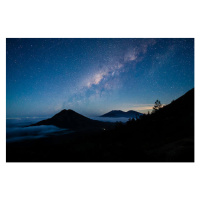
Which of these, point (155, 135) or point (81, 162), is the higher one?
point (155, 135)

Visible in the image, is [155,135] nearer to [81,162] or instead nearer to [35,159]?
[81,162]

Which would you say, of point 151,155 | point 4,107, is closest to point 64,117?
point 4,107

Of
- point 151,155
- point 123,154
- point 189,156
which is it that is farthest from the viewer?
point 123,154

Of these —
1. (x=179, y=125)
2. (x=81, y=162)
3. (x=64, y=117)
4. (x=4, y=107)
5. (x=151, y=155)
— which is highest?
(x=4, y=107)

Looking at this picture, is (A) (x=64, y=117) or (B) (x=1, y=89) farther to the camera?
(A) (x=64, y=117)
